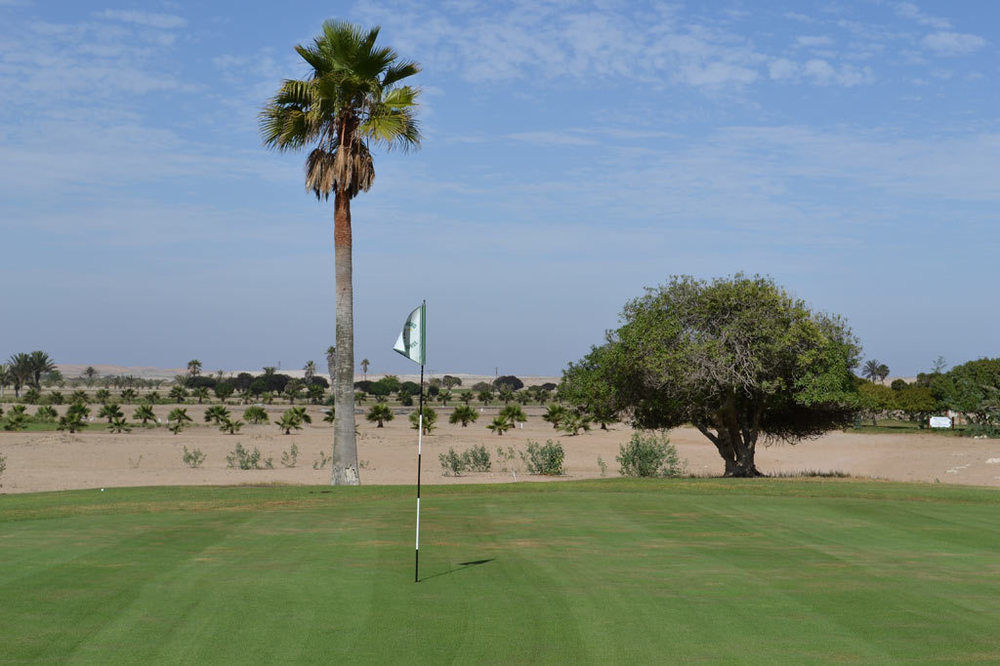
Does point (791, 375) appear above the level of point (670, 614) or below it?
above

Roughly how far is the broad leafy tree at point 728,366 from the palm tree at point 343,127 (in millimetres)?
8646

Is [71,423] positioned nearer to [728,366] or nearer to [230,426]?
[230,426]

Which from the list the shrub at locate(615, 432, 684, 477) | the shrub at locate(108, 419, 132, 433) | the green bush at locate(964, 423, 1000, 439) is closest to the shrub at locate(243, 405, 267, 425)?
the shrub at locate(108, 419, 132, 433)

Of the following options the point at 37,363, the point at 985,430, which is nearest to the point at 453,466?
the point at 985,430

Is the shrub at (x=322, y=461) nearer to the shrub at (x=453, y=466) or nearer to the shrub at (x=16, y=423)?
the shrub at (x=453, y=466)

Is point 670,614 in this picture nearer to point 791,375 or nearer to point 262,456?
point 791,375

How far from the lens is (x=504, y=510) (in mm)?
19062

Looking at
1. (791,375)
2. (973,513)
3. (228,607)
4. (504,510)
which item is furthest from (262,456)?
(228,607)

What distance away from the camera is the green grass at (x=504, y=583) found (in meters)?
8.71

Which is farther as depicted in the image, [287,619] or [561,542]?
[561,542]

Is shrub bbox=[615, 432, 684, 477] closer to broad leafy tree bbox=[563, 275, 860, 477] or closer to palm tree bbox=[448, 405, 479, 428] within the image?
broad leafy tree bbox=[563, 275, 860, 477]

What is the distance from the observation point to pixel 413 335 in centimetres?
1356

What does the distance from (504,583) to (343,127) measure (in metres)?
20.7

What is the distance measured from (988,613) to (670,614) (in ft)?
11.2
